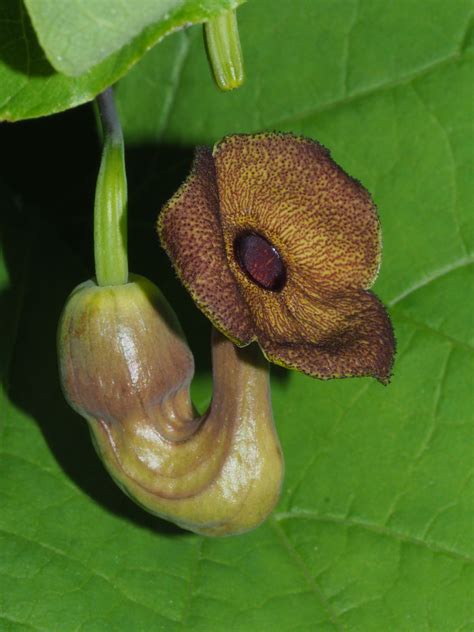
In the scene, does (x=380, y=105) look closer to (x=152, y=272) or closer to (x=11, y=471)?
(x=152, y=272)

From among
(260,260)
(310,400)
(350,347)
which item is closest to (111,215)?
(260,260)

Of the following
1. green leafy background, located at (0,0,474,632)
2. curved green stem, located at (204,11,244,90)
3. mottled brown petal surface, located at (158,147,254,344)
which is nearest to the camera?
mottled brown petal surface, located at (158,147,254,344)

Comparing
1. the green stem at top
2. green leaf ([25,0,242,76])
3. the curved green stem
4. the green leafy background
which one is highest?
green leaf ([25,0,242,76])

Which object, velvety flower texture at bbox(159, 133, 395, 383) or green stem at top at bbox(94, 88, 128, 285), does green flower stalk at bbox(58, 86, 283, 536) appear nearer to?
green stem at top at bbox(94, 88, 128, 285)

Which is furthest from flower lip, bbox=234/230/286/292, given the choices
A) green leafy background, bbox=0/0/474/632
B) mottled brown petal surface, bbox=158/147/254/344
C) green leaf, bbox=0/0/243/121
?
green leafy background, bbox=0/0/474/632

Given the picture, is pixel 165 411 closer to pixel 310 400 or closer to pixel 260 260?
pixel 260 260

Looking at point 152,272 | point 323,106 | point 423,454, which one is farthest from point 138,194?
point 423,454

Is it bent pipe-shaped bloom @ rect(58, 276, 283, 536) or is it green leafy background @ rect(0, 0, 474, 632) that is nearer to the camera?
bent pipe-shaped bloom @ rect(58, 276, 283, 536)
